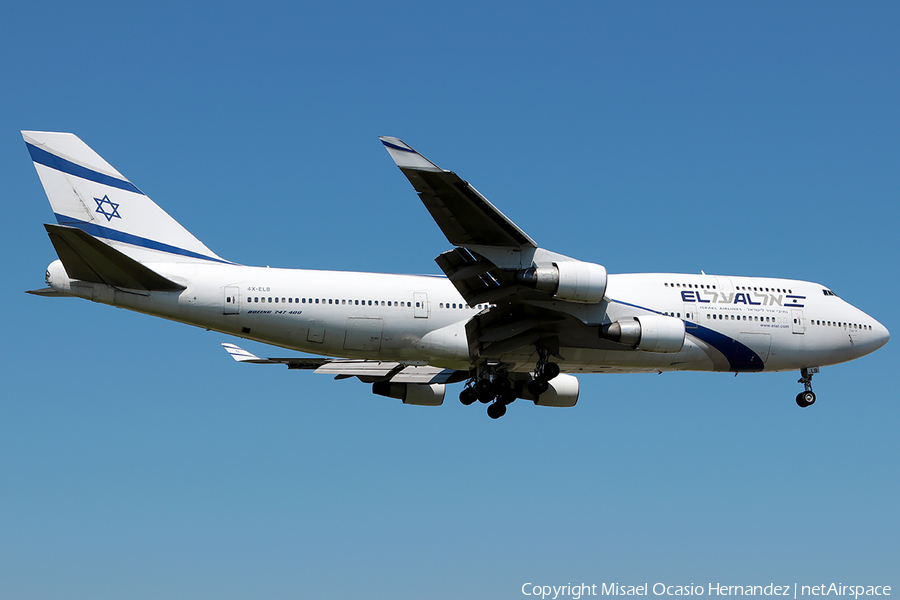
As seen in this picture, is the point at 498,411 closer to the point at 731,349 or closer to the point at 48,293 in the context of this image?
the point at 731,349

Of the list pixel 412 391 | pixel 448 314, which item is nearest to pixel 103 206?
pixel 448 314

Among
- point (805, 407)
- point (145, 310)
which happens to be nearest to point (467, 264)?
point (145, 310)

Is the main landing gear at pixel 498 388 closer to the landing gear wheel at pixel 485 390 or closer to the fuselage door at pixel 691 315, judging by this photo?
the landing gear wheel at pixel 485 390

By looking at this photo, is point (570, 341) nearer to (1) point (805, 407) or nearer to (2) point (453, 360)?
(2) point (453, 360)

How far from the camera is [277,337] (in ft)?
76.8

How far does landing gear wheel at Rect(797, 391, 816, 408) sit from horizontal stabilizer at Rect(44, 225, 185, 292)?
17842mm

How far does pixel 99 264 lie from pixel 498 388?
1045 cm

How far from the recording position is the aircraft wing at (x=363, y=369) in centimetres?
2841

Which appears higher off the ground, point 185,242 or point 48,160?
point 48,160

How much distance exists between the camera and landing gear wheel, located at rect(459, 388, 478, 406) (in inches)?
1003

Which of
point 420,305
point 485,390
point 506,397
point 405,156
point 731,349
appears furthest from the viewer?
point 731,349

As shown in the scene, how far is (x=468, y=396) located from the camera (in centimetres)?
2548

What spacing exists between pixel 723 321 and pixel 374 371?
10.5 m

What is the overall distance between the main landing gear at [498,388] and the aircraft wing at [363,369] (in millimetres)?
3349
